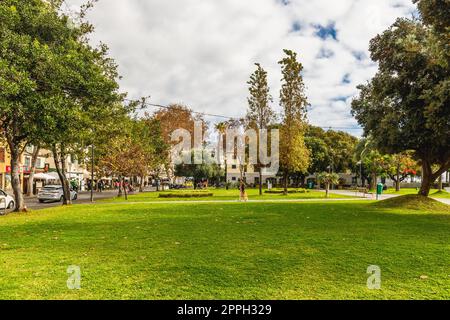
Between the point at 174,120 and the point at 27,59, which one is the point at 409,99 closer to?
the point at 27,59

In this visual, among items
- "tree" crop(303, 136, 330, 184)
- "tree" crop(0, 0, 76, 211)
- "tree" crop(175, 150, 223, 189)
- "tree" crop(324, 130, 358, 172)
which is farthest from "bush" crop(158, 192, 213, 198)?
"tree" crop(324, 130, 358, 172)

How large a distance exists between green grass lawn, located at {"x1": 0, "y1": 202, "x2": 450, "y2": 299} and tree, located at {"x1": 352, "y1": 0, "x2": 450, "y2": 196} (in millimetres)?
6350

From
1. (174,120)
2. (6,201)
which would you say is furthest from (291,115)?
(6,201)

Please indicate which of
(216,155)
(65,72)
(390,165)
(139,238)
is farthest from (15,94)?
(216,155)

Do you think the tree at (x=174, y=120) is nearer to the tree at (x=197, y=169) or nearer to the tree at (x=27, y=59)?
the tree at (x=197, y=169)

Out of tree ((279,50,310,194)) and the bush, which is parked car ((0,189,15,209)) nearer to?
the bush

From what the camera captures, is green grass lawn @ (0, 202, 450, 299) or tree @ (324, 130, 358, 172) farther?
tree @ (324, 130, 358, 172)

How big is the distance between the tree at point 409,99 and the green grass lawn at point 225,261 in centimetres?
635

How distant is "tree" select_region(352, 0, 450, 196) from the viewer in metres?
16.0

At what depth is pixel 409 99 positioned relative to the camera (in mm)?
17906

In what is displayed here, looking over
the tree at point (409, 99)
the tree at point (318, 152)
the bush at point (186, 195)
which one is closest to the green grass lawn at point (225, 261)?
the tree at point (409, 99)

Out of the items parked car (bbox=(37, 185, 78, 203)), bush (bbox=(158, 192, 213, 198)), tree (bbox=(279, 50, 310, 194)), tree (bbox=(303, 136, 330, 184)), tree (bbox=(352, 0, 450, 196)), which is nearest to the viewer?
tree (bbox=(352, 0, 450, 196))

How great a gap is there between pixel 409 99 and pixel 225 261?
14.8 m
